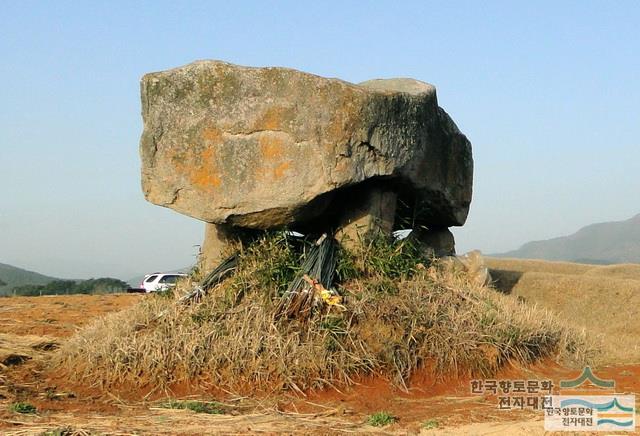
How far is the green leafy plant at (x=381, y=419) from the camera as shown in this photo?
19.1ft

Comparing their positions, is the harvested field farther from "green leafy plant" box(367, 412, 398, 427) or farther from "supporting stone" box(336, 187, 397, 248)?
"supporting stone" box(336, 187, 397, 248)

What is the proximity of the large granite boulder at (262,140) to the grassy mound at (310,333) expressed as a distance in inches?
28.0

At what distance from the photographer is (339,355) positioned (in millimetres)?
7004

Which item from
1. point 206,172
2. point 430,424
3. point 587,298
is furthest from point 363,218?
point 587,298

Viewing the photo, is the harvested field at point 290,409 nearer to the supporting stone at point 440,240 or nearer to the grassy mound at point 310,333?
the grassy mound at point 310,333

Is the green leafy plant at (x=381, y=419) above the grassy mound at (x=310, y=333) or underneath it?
underneath

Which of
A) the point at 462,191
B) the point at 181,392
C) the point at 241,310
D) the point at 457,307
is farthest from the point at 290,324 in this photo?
the point at 462,191

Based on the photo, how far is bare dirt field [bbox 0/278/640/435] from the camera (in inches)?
219

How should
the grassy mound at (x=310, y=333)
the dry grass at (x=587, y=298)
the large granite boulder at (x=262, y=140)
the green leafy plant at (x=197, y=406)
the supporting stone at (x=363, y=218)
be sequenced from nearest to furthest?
the green leafy plant at (x=197, y=406) < the grassy mound at (x=310, y=333) < the large granite boulder at (x=262, y=140) < the supporting stone at (x=363, y=218) < the dry grass at (x=587, y=298)

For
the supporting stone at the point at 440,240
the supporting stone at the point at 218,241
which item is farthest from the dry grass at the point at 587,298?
the supporting stone at the point at 218,241

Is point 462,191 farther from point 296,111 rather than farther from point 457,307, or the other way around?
point 296,111

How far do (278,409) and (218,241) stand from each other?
2.66m

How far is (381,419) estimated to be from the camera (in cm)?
587

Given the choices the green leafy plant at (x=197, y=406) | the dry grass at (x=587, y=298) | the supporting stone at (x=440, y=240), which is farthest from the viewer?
the dry grass at (x=587, y=298)
